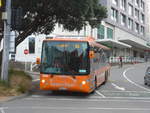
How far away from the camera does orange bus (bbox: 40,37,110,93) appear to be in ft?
52.9

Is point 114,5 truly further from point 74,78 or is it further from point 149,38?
point 74,78

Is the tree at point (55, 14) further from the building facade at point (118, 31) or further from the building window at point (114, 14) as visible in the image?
the building window at point (114, 14)

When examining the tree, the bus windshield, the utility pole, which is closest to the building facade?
the tree

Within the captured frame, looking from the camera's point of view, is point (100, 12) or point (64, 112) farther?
point (100, 12)

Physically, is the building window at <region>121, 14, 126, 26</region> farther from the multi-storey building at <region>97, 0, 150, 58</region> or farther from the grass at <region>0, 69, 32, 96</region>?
the grass at <region>0, 69, 32, 96</region>

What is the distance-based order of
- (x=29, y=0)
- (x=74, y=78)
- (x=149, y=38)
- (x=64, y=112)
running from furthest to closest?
(x=149, y=38)
(x=29, y=0)
(x=74, y=78)
(x=64, y=112)

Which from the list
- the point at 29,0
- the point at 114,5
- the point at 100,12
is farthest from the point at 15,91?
the point at 114,5

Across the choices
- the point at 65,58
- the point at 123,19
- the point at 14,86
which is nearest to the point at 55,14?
the point at 65,58

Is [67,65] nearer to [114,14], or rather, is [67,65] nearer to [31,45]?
[31,45]

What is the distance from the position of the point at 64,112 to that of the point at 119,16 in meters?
61.2

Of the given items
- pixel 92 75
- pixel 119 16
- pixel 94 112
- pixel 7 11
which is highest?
pixel 119 16

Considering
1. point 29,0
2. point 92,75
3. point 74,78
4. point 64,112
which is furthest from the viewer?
point 29,0

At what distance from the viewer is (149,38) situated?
101 m

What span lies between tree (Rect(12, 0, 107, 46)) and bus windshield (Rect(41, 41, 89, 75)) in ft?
11.6
